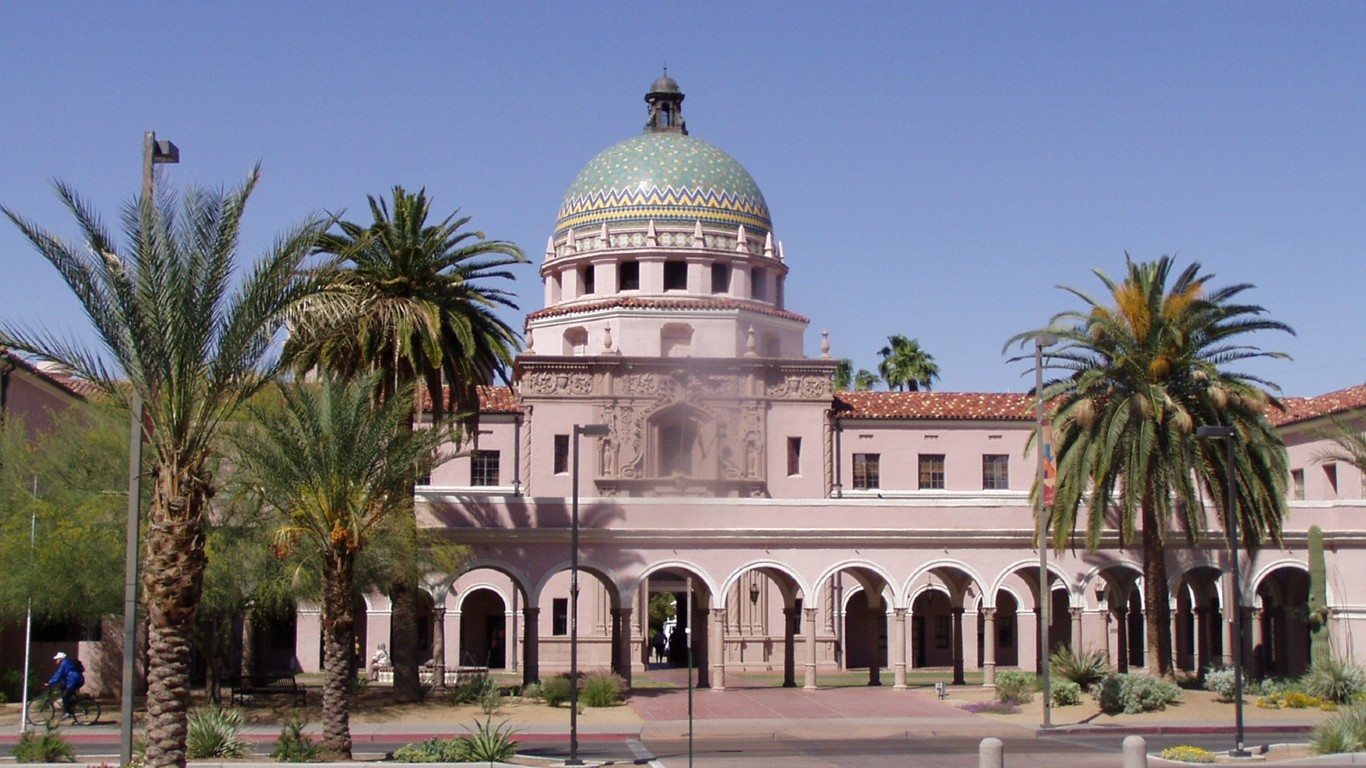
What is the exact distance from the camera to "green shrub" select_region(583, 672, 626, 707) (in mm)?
38781

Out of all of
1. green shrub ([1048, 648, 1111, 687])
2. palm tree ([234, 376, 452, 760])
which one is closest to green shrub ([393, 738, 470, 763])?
palm tree ([234, 376, 452, 760])

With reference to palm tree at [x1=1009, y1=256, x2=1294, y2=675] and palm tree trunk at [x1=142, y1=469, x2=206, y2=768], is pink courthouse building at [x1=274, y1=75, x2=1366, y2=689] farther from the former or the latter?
palm tree trunk at [x1=142, y1=469, x2=206, y2=768]

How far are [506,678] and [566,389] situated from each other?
11.0 m

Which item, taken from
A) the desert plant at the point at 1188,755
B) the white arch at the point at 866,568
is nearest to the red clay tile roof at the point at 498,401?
the white arch at the point at 866,568

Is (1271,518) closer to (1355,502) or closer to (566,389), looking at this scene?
(1355,502)

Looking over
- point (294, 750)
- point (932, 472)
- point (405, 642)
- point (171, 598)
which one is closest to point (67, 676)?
point (405, 642)

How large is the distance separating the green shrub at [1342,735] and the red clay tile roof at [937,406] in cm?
3390

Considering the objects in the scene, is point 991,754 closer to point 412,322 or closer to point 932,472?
point 412,322

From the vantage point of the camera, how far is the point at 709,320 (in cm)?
6128

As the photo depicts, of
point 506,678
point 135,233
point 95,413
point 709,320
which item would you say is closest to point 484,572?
point 506,678

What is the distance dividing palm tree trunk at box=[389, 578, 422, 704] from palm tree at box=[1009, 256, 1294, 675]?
53.4ft

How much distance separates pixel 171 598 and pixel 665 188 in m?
44.1

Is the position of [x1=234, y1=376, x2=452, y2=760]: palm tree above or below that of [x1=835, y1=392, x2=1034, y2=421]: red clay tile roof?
below

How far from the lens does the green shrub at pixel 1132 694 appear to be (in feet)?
120
